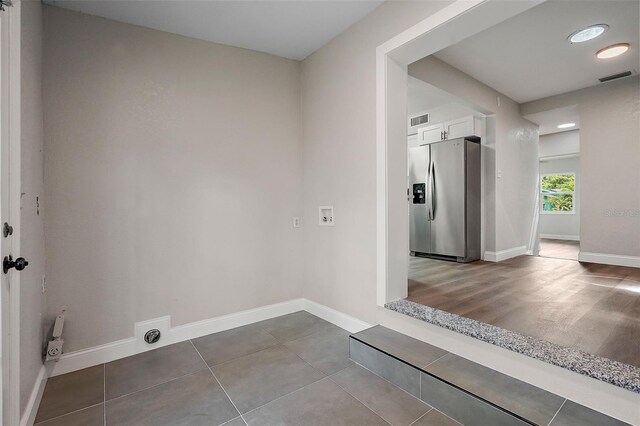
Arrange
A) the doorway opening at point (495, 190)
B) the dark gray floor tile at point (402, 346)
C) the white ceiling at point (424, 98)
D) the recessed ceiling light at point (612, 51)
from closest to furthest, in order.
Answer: the dark gray floor tile at point (402, 346)
the doorway opening at point (495, 190)
the recessed ceiling light at point (612, 51)
the white ceiling at point (424, 98)

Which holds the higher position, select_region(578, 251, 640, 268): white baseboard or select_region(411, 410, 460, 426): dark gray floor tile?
select_region(578, 251, 640, 268): white baseboard

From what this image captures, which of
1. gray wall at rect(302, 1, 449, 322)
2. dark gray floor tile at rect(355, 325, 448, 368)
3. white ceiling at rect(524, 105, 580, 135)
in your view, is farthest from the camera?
white ceiling at rect(524, 105, 580, 135)

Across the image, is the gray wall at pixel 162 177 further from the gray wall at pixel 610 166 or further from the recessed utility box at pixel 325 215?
the gray wall at pixel 610 166

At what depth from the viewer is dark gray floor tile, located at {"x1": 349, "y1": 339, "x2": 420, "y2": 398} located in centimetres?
182

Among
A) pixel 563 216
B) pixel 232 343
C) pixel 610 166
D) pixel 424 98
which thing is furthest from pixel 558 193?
pixel 232 343

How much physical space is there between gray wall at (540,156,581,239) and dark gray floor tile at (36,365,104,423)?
35.7ft

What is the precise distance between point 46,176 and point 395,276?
2725mm

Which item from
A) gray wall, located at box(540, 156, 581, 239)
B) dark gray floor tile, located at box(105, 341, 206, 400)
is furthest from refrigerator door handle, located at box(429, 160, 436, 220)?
gray wall, located at box(540, 156, 581, 239)

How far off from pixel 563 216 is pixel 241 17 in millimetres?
10222

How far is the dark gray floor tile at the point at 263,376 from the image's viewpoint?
1839 millimetres

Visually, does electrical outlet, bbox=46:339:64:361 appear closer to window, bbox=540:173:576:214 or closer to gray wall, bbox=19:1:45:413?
gray wall, bbox=19:1:45:413

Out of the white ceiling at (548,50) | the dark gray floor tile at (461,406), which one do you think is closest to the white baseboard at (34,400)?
the dark gray floor tile at (461,406)

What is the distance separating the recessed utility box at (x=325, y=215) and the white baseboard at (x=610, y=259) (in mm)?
4097

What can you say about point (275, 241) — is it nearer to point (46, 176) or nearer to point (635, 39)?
point (46, 176)
